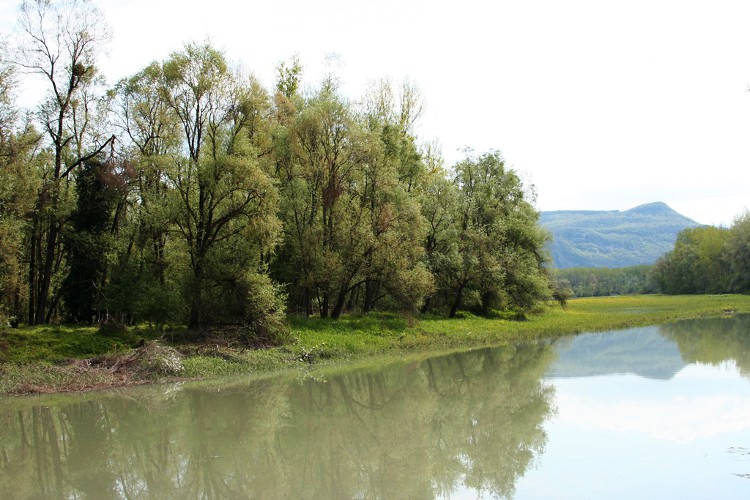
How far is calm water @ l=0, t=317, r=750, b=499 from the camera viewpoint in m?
11.0

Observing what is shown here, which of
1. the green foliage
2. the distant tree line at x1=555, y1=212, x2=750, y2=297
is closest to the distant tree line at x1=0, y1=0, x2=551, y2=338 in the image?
the distant tree line at x1=555, y1=212, x2=750, y2=297

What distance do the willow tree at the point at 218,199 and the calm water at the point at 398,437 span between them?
22.8 ft

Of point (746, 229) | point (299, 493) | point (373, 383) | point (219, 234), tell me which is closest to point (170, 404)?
point (373, 383)

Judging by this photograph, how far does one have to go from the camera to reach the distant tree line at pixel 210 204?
27406 millimetres

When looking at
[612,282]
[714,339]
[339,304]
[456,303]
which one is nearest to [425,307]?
[456,303]

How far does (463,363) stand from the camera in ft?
88.8

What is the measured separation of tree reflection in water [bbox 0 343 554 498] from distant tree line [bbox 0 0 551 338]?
8334 millimetres

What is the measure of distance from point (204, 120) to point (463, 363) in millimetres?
16834

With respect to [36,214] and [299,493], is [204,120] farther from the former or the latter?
[299,493]

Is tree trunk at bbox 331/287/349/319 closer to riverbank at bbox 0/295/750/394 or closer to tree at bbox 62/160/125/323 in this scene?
riverbank at bbox 0/295/750/394

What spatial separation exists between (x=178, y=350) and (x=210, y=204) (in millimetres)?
7131

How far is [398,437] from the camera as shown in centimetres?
1468

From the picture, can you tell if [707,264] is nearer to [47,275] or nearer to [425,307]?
[425,307]

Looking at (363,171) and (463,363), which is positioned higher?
(363,171)
